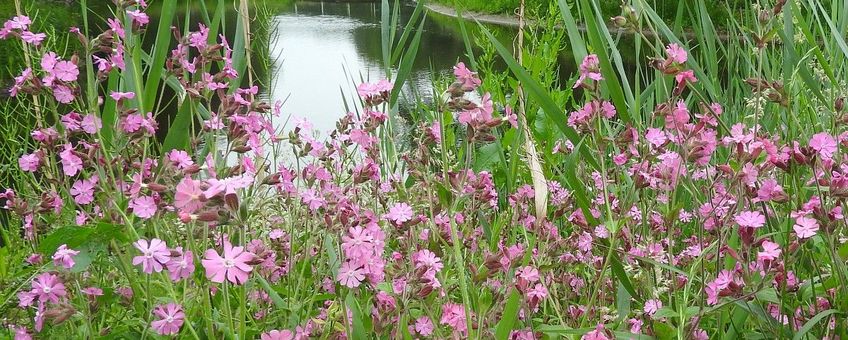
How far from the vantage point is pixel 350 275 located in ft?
3.59

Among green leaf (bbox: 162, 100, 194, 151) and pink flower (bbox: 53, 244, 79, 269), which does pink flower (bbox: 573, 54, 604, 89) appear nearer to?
green leaf (bbox: 162, 100, 194, 151)

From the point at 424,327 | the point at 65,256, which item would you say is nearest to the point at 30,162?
the point at 65,256

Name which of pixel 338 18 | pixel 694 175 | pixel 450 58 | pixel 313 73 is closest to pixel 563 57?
pixel 450 58

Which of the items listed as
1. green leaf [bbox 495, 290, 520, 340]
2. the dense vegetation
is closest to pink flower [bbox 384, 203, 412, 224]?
the dense vegetation

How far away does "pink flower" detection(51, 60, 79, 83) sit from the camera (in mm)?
1278

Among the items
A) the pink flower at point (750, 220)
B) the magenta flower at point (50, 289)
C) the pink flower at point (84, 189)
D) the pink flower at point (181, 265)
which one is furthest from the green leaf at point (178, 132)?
the pink flower at point (750, 220)

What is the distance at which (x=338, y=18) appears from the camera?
23719 mm

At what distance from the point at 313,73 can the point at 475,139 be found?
9.17 metres

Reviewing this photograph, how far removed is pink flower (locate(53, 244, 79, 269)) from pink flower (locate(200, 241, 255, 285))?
0.99 ft

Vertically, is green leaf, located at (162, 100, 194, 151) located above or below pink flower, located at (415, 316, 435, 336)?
above

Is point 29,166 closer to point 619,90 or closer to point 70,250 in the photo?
point 70,250

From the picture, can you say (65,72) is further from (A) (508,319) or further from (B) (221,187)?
(A) (508,319)

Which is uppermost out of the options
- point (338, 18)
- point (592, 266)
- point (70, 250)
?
point (70, 250)

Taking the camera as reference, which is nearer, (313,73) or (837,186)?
(837,186)
